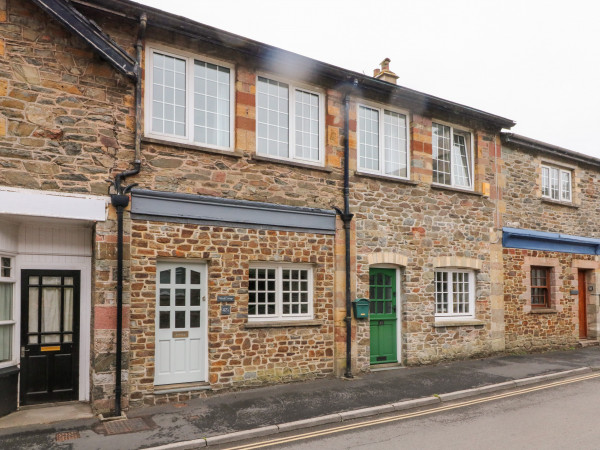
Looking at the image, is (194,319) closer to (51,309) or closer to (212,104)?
(51,309)

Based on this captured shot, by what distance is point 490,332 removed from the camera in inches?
542

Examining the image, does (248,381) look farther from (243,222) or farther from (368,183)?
(368,183)

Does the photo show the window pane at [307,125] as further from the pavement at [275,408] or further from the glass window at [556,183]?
the glass window at [556,183]

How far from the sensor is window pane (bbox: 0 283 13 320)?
8000 mm

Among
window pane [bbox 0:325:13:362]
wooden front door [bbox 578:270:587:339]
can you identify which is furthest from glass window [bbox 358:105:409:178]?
wooden front door [bbox 578:270:587:339]

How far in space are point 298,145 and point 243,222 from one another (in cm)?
227

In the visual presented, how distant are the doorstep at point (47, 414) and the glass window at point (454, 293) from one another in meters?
8.57

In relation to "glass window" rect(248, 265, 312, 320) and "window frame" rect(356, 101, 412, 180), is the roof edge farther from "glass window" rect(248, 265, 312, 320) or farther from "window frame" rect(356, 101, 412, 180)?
"glass window" rect(248, 265, 312, 320)

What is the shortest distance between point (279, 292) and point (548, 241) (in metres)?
9.73

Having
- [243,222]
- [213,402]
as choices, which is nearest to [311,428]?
[213,402]

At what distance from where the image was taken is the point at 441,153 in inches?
524

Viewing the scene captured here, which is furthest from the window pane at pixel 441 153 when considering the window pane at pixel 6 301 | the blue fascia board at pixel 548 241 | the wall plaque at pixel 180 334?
the window pane at pixel 6 301

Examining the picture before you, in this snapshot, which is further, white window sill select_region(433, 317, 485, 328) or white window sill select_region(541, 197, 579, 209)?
white window sill select_region(541, 197, 579, 209)

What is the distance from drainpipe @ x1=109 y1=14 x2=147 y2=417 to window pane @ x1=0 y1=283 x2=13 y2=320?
178 cm
